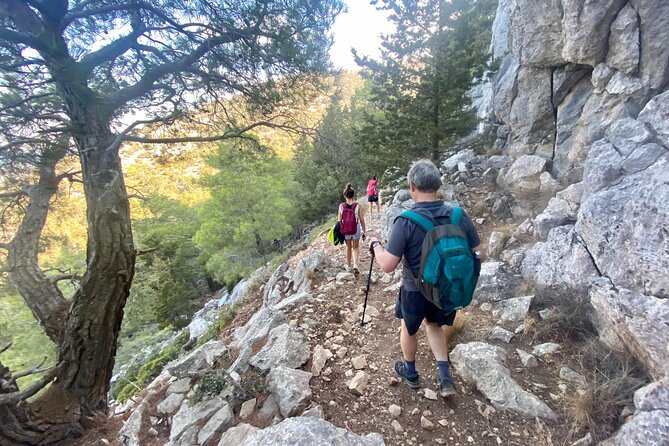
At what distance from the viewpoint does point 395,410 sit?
2648mm

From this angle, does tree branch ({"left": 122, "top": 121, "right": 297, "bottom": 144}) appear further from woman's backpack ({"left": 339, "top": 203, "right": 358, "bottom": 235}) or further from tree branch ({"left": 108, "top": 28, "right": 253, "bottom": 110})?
woman's backpack ({"left": 339, "top": 203, "right": 358, "bottom": 235})

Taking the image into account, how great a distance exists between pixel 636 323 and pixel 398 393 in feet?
6.50

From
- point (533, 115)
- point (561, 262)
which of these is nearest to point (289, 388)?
point (561, 262)

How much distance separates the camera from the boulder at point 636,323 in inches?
86.7

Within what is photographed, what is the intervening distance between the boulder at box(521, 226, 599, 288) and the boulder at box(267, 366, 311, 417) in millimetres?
3064

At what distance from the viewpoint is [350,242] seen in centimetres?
555

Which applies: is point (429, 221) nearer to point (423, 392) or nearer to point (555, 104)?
point (423, 392)

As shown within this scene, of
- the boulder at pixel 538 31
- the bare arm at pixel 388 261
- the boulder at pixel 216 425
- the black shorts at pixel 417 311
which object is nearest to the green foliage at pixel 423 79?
the boulder at pixel 538 31

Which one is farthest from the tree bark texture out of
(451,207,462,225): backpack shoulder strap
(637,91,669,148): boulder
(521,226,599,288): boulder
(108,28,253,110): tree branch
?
(637,91,669,148): boulder

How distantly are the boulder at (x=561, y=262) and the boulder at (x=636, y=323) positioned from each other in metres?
0.56

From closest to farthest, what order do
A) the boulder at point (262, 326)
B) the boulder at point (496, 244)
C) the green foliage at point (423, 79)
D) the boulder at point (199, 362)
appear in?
Answer: 1. the boulder at point (199, 362)
2. the boulder at point (262, 326)
3. the boulder at point (496, 244)
4. the green foliage at point (423, 79)

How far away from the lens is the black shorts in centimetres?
245

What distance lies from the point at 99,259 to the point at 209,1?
3.13m

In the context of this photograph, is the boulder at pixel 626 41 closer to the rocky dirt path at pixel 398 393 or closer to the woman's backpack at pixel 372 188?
the rocky dirt path at pixel 398 393
